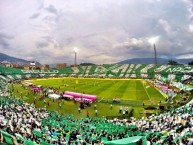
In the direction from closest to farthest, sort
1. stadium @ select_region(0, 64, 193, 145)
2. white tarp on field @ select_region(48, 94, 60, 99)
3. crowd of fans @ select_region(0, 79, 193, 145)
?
1. crowd of fans @ select_region(0, 79, 193, 145)
2. stadium @ select_region(0, 64, 193, 145)
3. white tarp on field @ select_region(48, 94, 60, 99)

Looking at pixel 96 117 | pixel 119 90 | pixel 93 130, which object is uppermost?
pixel 119 90

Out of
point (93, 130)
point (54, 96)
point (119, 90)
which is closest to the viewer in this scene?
point (93, 130)

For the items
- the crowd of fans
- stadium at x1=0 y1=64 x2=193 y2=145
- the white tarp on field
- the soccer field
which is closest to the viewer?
the crowd of fans

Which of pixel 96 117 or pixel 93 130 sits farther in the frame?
pixel 96 117

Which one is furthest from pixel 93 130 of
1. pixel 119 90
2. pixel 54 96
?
pixel 119 90

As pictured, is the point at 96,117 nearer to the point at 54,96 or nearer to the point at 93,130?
the point at 93,130

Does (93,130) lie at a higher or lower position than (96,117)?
higher

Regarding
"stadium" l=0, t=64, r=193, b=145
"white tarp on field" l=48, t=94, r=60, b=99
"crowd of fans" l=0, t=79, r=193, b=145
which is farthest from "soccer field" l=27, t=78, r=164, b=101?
"crowd of fans" l=0, t=79, r=193, b=145

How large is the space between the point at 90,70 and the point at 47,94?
318 ft

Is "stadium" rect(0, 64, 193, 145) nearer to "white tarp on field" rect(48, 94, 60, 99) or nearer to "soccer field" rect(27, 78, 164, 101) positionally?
"white tarp on field" rect(48, 94, 60, 99)

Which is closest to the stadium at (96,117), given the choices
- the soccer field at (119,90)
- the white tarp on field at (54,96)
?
the white tarp on field at (54,96)

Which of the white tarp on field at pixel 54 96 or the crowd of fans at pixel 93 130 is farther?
the white tarp on field at pixel 54 96

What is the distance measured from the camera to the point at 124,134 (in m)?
29.7

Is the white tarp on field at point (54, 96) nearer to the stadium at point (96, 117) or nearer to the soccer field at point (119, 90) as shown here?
the stadium at point (96, 117)
